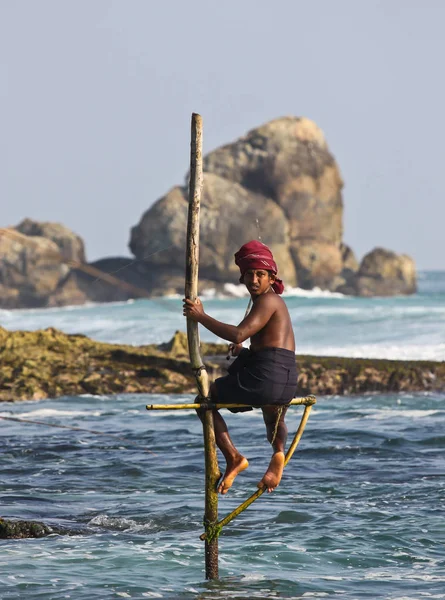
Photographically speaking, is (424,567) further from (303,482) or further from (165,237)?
(165,237)

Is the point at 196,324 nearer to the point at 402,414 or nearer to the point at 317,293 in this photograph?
the point at 402,414

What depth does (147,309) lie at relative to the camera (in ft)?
212

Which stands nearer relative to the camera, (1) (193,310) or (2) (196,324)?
(1) (193,310)

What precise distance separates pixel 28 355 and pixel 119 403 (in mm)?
2148

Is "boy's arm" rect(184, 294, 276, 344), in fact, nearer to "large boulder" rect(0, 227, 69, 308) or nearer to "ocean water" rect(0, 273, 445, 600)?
"ocean water" rect(0, 273, 445, 600)

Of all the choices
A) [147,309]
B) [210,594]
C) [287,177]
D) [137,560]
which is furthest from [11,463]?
[287,177]

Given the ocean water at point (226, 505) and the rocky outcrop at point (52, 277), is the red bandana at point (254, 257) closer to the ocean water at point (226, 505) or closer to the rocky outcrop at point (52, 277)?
the ocean water at point (226, 505)

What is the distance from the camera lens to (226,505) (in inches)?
424

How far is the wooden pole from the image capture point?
7333 mm

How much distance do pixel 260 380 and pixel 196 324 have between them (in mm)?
550

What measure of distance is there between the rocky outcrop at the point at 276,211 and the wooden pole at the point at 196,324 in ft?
286

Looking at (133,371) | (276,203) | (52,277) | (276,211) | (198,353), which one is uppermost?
(276,203)

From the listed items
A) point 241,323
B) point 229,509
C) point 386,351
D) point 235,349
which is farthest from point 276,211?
point 241,323

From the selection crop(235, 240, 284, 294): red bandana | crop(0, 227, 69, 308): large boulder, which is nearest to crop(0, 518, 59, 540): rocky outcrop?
crop(235, 240, 284, 294): red bandana
